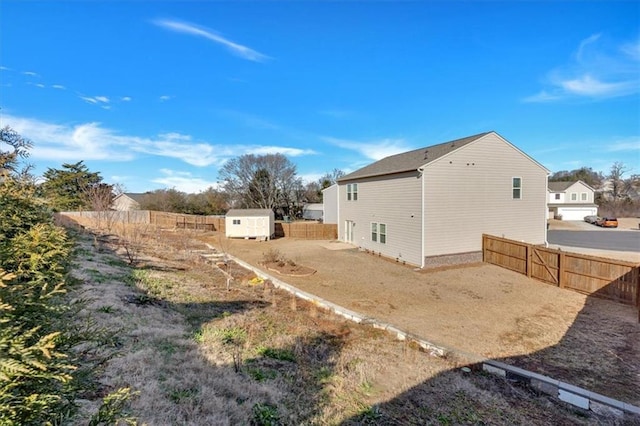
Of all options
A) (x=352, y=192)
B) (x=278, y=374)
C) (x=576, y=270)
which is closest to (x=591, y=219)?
(x=352, y=192)

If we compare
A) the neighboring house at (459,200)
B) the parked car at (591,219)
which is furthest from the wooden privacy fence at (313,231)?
the parked car at (591,219)

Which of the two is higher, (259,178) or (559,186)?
(259,178)

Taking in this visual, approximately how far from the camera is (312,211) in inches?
1545

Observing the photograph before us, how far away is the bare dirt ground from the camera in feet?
19.7

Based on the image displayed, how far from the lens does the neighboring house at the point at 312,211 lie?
38062 millimetres

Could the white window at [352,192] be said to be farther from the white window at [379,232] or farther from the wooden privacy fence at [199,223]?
the wooden privacy fence at [199,223]

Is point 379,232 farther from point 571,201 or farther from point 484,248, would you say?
point 571,201

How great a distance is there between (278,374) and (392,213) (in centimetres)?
1298

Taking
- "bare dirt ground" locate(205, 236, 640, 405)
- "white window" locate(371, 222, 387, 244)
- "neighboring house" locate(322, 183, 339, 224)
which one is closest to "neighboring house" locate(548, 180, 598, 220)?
"neighboring house" locate(322, 183, 339, 224)

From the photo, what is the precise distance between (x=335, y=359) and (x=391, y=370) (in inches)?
39.5

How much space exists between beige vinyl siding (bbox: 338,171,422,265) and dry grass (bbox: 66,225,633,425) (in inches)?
→ 323

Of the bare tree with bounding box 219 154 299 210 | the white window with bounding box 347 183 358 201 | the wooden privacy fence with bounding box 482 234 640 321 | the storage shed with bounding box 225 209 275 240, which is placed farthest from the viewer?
the bare tree with bounding box 219 154 299 210

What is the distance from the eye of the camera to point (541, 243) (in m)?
16.8

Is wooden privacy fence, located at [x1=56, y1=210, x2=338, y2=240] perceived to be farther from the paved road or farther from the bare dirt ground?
the paved road
